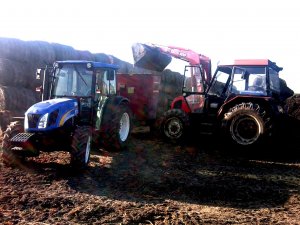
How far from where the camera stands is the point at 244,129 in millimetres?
9766

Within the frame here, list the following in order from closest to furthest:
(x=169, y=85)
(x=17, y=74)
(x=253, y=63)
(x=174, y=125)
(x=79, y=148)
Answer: (x=79, y=148) → (x=253, y=63) → (x=174, y=125) → (x=17, y=74) → (x=169, y=85)

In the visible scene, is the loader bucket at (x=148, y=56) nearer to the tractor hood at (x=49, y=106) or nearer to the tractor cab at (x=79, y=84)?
the tractor cab at (x=79, y=84)

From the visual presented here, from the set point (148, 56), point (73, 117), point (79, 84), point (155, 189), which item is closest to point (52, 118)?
point (73, 117)

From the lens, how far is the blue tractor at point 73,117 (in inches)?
280

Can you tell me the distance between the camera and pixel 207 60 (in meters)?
12.0

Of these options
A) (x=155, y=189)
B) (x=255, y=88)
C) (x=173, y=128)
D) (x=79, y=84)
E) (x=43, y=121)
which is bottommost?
(x=155, y=189)

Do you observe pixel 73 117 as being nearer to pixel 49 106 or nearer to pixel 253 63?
pixel 49 106

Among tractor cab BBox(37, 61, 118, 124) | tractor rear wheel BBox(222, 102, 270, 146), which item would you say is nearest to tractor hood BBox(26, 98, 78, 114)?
tractor cab BBox(37, 61, 118, 124)

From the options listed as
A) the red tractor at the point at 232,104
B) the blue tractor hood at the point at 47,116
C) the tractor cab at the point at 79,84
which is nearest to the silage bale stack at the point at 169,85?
the red tractor at the point at 232,104

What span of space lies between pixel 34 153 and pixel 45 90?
86.1 inches

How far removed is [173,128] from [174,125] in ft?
0.32

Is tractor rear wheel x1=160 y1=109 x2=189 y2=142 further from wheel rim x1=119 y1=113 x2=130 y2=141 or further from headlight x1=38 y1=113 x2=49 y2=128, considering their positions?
headlight x1=38 y1=113 x2=49 y2=128

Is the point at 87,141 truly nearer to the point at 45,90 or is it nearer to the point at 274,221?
the point at 45,90

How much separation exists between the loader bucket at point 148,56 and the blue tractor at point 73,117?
274 centimetres
